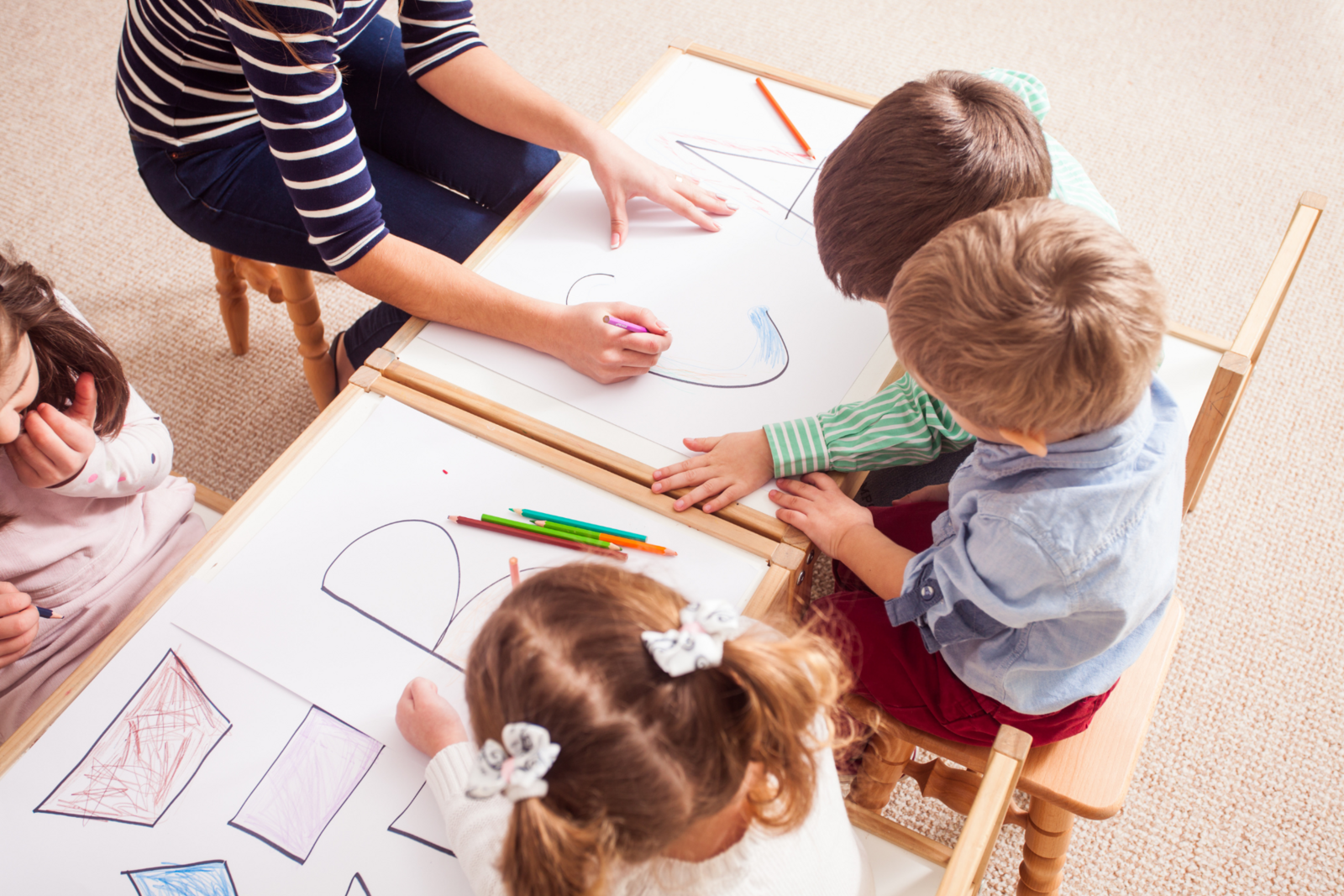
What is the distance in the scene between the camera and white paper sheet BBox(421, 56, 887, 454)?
2.85 feet

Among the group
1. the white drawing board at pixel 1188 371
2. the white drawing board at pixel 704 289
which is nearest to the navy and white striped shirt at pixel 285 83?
the white drawing board at pixel 704 289

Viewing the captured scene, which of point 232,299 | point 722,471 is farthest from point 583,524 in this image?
point 232,299

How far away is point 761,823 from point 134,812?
0.46m

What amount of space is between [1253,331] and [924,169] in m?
0.36

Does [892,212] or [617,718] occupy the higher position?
[892,212]

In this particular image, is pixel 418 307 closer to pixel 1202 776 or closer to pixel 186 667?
pixel 186 667

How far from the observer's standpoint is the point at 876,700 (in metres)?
0.84

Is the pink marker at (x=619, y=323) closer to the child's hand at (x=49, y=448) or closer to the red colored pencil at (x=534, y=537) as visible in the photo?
the red colored pencil at (x=534, y=537)

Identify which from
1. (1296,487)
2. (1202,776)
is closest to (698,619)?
(1202,776)

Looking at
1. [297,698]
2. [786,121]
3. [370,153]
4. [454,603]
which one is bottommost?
[297,698]

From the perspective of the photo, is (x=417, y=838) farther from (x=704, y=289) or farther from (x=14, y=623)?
(x=704, y=289)

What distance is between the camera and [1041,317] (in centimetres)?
59

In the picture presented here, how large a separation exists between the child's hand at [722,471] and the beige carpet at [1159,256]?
2.31 ft

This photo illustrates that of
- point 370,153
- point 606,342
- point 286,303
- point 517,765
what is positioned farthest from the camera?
point 286,303
